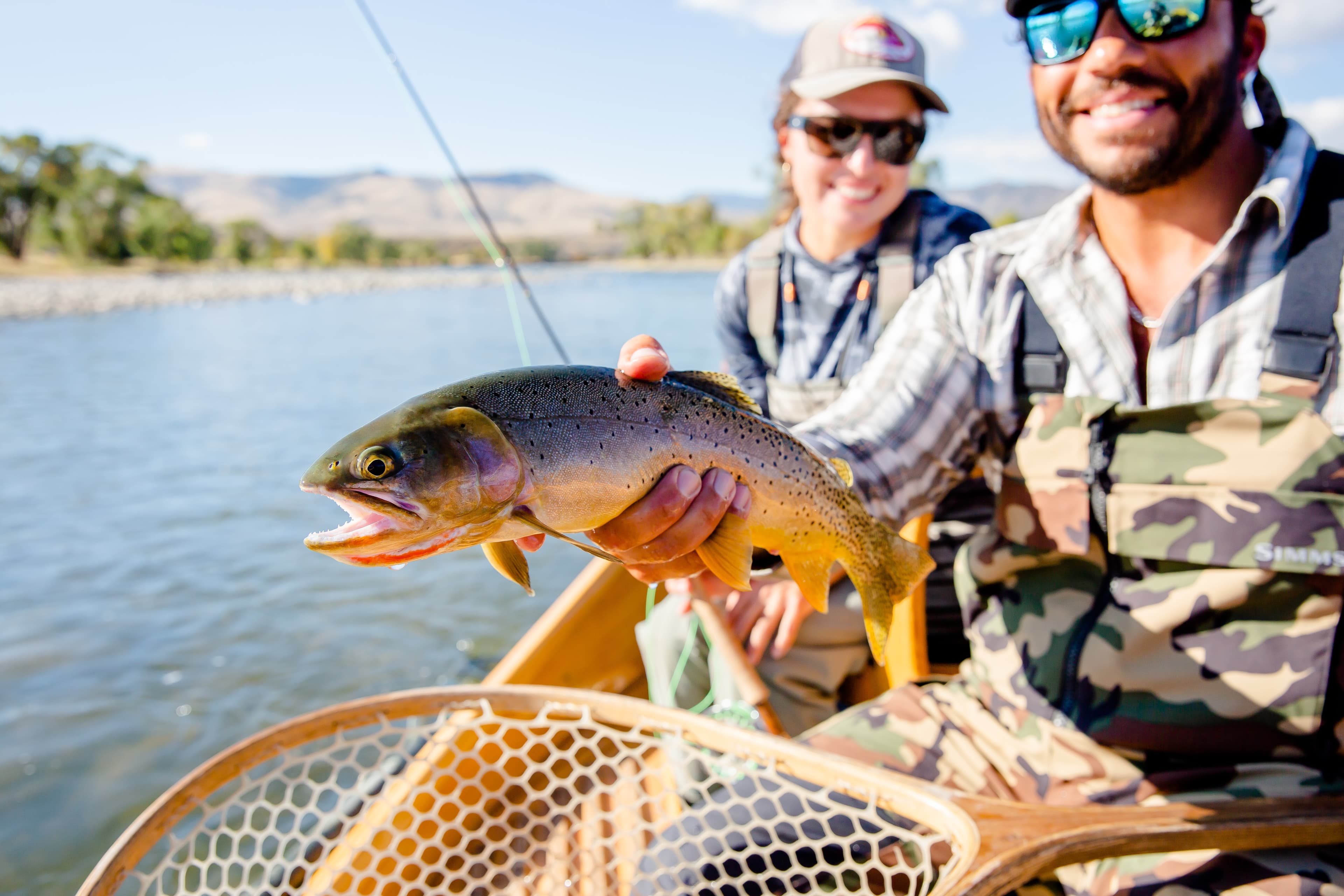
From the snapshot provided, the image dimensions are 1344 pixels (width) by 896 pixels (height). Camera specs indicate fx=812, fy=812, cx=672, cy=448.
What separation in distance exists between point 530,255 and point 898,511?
14685cm

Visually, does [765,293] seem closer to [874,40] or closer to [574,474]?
[874,40]

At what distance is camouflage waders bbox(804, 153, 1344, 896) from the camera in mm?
2062

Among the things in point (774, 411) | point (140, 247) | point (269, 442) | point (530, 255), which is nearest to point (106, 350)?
point (269, 442)

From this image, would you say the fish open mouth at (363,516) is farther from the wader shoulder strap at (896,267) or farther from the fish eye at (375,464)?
the wader shoulder strap at (896,267)

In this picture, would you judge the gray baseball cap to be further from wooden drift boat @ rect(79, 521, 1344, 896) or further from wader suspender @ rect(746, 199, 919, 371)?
wooden drift boat @ rect(79, 521, 1344, 896)

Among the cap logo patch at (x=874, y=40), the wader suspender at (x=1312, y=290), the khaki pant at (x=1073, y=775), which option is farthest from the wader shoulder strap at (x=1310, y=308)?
the cap logo patch at (x=874, y=40)

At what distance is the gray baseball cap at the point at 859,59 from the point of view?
3893mm

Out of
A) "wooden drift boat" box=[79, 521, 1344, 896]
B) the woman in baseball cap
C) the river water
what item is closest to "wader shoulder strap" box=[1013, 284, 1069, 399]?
the woman in baseball cap

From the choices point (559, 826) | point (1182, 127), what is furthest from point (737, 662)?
point (1182, 127)

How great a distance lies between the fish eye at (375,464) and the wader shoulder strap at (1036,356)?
6.48ft

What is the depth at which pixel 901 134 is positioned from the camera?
405 centimetres

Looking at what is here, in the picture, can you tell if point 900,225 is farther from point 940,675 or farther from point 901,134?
point 940,675

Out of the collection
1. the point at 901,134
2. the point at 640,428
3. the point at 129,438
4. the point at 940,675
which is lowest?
the point at 129,438

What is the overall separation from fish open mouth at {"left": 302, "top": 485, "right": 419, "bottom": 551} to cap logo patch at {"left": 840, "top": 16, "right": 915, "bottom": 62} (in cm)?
350
